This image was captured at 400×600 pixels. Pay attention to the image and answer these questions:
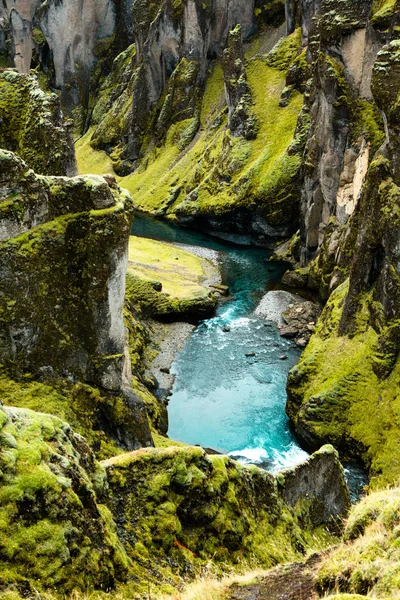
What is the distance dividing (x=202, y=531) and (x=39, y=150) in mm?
31219

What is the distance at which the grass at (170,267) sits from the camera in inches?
2640

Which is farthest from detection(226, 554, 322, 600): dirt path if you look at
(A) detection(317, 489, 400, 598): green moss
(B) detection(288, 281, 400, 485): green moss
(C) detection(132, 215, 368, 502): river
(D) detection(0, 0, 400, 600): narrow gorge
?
(B) detection(288, 281, 400, 485): green moss

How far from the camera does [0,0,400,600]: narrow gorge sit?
414 inches

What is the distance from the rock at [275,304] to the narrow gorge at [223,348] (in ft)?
1.14

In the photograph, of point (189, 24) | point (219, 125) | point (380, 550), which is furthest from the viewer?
point (189, 24)

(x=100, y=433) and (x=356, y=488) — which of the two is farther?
(x=356, y=488)

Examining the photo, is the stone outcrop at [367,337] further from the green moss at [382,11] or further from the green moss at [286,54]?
the green moss at [286,54]

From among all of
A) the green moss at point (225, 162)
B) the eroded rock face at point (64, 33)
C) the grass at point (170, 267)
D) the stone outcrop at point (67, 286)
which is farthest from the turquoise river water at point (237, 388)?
the eroded rock face at point (64, 33)

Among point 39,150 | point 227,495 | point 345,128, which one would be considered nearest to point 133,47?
point 345,128

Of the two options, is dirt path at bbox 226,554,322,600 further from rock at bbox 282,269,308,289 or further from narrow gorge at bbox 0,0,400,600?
rock at bbox 282,269,308,289

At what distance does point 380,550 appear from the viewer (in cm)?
945

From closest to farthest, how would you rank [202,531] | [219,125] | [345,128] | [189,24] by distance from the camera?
[202,531] → [345,128] → [219,125] → [189,24]

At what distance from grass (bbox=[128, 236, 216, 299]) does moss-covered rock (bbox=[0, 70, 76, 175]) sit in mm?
29638

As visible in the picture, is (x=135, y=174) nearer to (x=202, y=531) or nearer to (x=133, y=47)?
(x=133, y=47)
